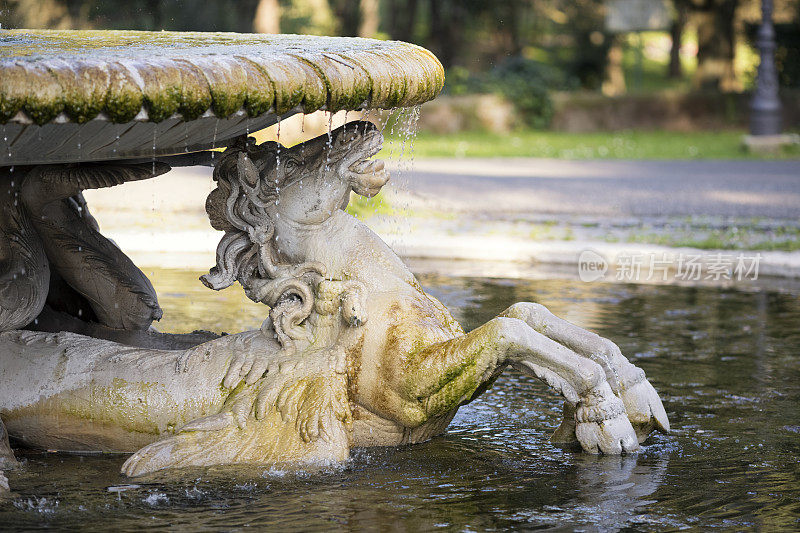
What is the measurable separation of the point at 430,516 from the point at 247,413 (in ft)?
2.59

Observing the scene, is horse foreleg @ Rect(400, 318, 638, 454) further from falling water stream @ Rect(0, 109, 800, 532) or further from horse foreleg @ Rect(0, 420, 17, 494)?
horse foreleg @ Rect(0, 420, 17, 494)

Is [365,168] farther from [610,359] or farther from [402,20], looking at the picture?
[402,20]

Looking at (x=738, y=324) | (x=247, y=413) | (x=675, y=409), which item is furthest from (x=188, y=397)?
(x=738, y=324)

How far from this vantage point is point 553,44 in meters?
44.8

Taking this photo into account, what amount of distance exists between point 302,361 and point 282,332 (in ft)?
0.42

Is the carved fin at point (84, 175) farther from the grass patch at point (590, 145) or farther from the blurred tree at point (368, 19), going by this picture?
the blurred tree at point (368, 19)

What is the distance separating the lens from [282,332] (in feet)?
12.8

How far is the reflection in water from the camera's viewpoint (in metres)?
3.33

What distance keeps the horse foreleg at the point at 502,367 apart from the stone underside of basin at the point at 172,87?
2.79 feet

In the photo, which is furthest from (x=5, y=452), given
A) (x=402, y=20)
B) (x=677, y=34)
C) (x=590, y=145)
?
(x=402, y=20)


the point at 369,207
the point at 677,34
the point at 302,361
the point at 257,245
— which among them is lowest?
the point at 369,207

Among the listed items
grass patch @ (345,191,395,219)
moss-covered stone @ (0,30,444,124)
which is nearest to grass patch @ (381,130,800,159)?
grass patch @ (345,191,395,219)

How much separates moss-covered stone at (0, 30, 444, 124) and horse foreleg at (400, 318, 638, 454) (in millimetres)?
853

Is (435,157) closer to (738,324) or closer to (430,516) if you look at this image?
(738,324)
